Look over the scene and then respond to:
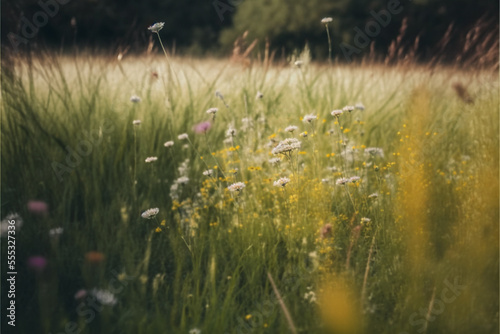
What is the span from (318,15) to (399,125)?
19.5m

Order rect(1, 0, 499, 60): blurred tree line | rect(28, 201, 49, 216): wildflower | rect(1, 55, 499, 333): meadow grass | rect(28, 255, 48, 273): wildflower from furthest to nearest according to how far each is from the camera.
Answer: rect(1, 0, 499, 60): blurred tree line < rect(28, 201, 49, 216): wildflower < rect(28, 255, 48, 273): wildflower < rect(1, 55, 499, 333): meadow grass

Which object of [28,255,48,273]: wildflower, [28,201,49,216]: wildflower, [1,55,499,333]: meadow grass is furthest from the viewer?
[28,201,49,216]: wildflower

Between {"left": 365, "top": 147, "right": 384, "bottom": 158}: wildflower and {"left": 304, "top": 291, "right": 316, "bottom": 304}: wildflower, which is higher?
{"left": 365, "top": 147, "right": 384, "bottom": 158}: wildflower

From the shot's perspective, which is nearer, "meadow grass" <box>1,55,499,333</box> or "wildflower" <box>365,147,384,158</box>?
"meadow grass" <box>1,55,499,333</box>

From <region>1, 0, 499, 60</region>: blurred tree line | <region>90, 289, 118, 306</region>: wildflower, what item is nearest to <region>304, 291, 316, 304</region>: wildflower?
<region>90, 289, 118, 306</region>: wildflower

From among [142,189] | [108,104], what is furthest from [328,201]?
[108,104]

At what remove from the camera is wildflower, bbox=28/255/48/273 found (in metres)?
2.04

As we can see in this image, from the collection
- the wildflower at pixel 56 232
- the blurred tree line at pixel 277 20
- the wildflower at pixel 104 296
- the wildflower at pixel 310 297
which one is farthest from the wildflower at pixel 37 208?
the blurred tree line at pixel 277 20

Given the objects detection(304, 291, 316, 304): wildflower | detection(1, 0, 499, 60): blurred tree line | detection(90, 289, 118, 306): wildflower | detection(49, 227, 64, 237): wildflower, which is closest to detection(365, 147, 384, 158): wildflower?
detection(304, 291, 316, 304): wildflower

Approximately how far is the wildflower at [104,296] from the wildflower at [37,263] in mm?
340

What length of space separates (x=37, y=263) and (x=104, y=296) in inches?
18.5

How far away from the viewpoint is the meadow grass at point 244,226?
68.2 inches

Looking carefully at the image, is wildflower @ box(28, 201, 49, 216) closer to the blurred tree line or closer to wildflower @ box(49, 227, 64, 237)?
wildflower @ box(49, 227, 64, 237)

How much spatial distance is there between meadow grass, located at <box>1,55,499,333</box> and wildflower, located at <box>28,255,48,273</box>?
30mm
